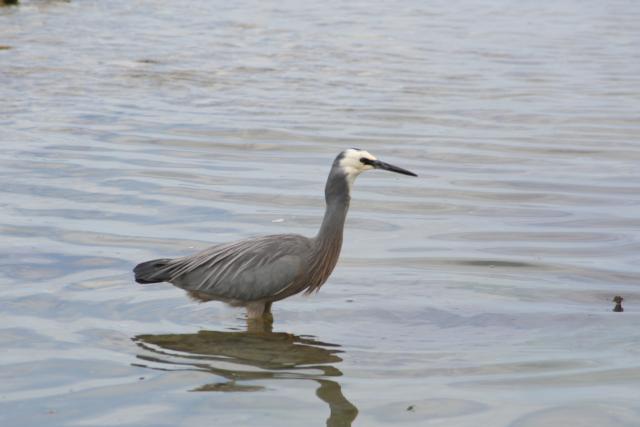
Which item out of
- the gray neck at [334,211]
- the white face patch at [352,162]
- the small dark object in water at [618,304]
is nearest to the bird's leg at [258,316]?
the gray neck at [334,211]

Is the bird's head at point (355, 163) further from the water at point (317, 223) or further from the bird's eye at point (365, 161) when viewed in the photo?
the water at point (317, 223)

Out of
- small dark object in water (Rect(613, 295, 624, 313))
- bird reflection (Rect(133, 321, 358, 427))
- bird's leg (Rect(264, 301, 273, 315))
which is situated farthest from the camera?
bird's leg (Rect(264, 301, 273, 315))

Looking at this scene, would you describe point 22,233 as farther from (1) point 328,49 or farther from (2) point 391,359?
(1) point 328,49

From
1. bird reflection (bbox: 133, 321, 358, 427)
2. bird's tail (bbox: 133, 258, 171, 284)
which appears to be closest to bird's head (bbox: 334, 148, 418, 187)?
bird reflection (bbox: 133, 321, 358, 427)

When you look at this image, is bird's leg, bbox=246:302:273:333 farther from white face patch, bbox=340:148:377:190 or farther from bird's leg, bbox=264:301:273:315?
white face patch, bbox=340:148:377:190

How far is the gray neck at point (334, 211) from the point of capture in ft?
28.8

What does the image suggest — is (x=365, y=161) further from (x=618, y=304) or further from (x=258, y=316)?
(x=618, y=304)

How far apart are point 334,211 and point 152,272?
139cm

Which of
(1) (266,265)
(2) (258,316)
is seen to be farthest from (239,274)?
(2) (258,316)

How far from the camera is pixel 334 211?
882cm

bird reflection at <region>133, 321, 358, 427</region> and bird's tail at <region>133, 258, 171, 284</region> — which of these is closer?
bird reflection at <region>133, 321, 358, 427</region>

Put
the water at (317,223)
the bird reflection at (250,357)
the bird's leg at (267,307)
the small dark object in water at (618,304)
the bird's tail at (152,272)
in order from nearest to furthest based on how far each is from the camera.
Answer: the water at (317,223)
the bird reflection at (250,357)
the bird's tail at (152,272)
the small dark object in water at (618,304)
the bird's leg at (267,307)

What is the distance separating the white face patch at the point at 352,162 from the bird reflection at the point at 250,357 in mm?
1248

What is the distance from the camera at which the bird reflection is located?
723 cm
